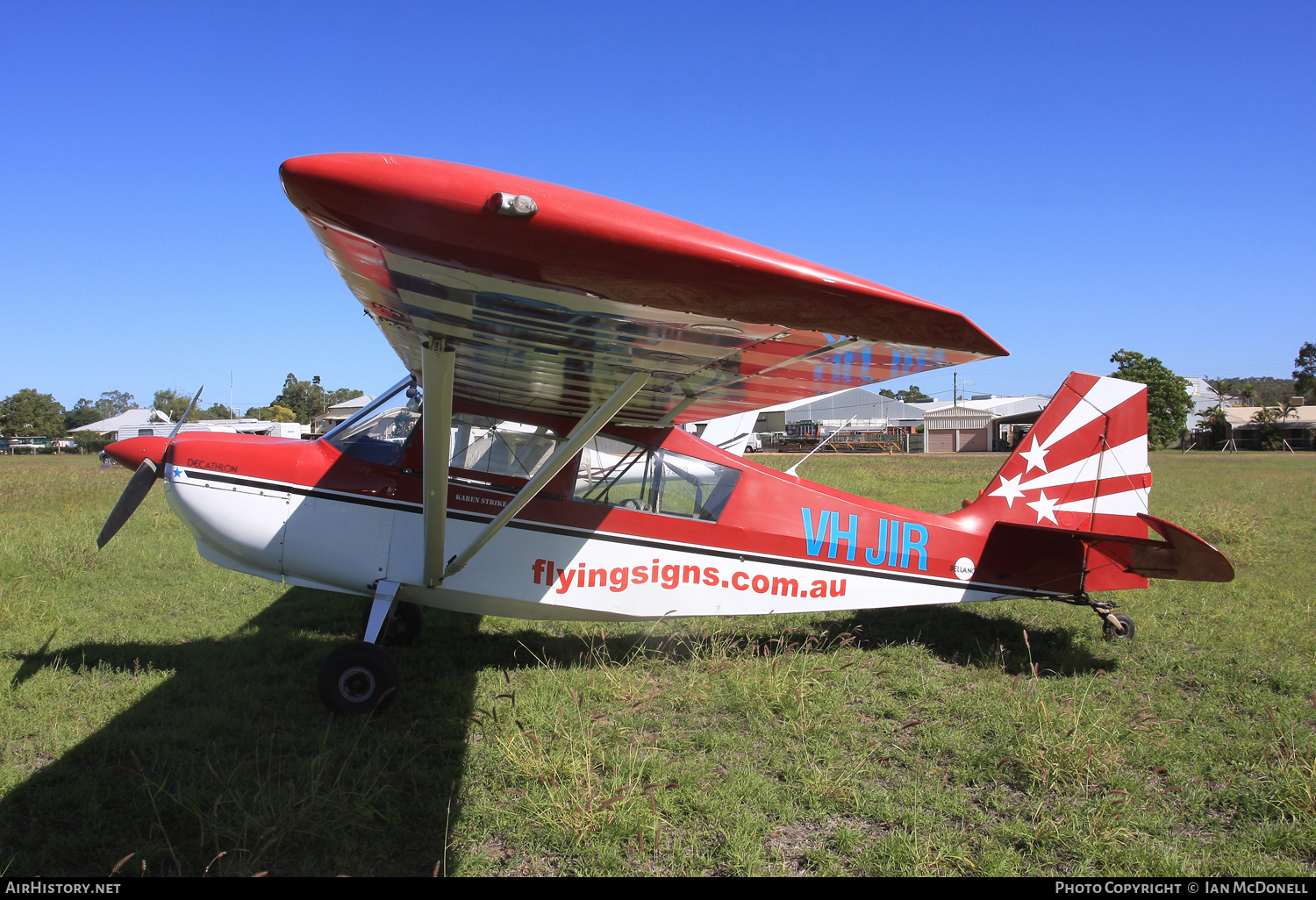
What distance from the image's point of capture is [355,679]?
13.4 ft

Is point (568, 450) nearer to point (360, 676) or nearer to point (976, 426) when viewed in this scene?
point (360, 676)

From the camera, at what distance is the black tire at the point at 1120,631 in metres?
5.43

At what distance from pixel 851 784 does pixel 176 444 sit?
15.5ft

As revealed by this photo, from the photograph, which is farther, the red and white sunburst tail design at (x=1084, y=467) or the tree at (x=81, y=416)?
the tree at (x=81, y=416)

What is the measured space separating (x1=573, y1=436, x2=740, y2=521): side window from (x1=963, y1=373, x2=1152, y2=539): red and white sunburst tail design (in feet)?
7.19

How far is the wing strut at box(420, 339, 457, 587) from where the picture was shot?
9.34ft

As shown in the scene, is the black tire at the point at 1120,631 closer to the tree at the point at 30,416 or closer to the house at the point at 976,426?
the house at the point at 976,426

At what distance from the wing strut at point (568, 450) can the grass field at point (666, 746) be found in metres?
0.93

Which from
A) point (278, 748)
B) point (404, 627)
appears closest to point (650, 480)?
point (404, 627)

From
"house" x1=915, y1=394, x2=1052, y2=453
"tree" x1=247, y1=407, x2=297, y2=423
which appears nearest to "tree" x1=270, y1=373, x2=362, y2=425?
"tree" x1=247, y1=407, x2=297, y2=423

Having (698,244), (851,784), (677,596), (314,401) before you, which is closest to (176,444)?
(677,596)

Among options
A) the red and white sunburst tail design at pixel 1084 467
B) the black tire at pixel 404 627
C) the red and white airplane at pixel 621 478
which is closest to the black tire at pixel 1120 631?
the red and white airplane at pixel 621 478

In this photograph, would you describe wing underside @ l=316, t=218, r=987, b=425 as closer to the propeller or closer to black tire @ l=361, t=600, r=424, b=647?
the propeller

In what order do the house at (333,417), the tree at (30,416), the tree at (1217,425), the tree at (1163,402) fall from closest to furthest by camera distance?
the house at (333,417) → the tree at (1163,402) → the tree at (1217,425) → the tree at (30,416)
